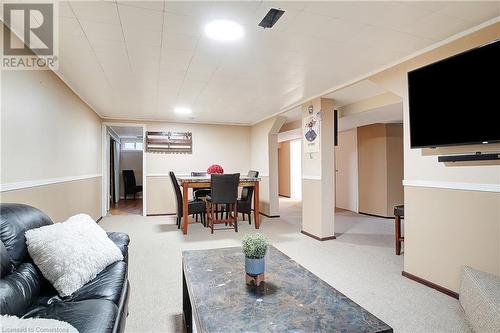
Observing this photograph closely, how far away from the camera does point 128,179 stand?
31.2ft

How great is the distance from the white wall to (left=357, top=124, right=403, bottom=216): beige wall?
367mm

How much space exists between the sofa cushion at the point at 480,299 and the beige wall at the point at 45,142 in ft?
11.0

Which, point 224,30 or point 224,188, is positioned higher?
point 224,30

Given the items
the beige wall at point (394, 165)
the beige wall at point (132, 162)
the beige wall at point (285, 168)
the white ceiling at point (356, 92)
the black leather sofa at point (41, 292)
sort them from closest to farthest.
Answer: the black leather sofa at point (41, 292) → the white ceiling at point (356, 92) → the beige wall at point (394, 165) → the beige wall at point (285, 168) → the beige wall at point (132, 162)

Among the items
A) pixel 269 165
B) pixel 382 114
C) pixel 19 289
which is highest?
pixel 382 114

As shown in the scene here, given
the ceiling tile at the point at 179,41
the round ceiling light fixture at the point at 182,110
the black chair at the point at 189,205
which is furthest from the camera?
the round ceiling light fixture at the point at 182,110

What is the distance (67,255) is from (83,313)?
1.48 feet

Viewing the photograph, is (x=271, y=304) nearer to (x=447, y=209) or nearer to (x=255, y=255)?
(x=255, y=255)

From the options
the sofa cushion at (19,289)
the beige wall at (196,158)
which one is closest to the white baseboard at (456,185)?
the sofa cushion at (19,289)

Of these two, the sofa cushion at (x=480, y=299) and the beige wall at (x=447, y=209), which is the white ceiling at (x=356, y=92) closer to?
the beige wall at (x=447, y=209)

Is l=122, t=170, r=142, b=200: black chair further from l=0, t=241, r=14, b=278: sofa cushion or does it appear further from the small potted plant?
the small potted plant

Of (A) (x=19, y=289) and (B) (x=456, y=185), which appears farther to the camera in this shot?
(B) (x=456, y=185)

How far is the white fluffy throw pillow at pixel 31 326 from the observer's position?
1012 mm

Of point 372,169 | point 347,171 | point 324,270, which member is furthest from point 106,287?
point 347,171
